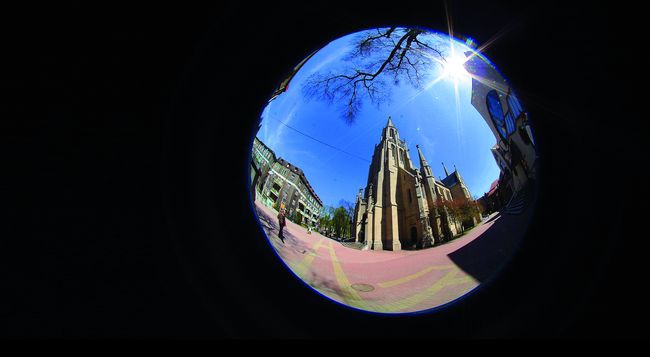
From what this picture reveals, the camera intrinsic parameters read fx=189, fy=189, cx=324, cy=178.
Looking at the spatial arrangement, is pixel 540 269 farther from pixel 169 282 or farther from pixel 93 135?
pixel 93 135

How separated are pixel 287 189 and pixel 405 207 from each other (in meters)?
1.48

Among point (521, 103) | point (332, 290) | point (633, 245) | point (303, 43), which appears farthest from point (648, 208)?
point (303, 43)

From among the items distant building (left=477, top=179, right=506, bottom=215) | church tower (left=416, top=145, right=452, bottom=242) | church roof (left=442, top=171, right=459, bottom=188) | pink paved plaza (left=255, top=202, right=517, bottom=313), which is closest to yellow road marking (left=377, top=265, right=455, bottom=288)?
pink paved plaza (left=255, top=202, right=517, bottom=313)

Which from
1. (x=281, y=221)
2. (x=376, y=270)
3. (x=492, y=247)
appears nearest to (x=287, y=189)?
(x=281, y=221)

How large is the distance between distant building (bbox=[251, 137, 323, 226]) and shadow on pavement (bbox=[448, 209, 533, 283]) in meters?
1.29

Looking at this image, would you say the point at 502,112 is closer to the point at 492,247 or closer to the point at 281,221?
the point at 492,247

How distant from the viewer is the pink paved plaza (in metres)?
1.34

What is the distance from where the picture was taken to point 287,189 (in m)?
1.83

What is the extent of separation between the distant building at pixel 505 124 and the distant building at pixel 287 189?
1.52 m

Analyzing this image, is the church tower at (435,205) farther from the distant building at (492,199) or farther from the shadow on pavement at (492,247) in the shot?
the distant building at (492,199)

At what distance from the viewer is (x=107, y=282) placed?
101 centimetres

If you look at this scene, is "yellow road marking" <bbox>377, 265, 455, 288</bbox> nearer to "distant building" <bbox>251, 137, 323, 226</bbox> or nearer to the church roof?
the church roof

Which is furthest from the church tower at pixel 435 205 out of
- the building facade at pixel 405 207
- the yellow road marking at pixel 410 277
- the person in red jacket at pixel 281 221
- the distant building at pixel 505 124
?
the person in red jacket at pixel 281 221

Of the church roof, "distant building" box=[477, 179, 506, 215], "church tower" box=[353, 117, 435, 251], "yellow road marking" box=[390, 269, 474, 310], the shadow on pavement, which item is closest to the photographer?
the shadow on pavement
